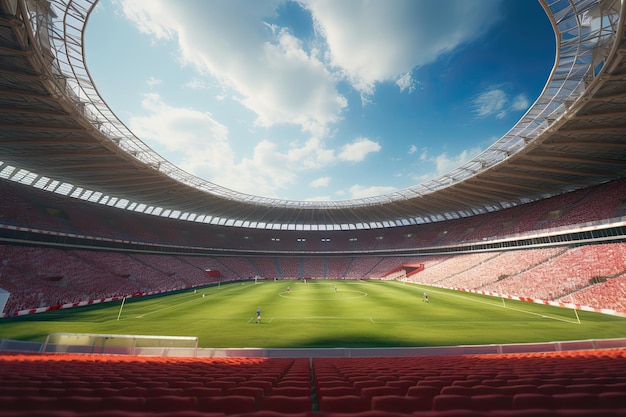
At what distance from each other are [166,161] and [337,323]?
28.2m

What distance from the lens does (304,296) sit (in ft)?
118

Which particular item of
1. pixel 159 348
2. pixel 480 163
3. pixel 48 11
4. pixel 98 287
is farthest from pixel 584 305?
pixel 98 287

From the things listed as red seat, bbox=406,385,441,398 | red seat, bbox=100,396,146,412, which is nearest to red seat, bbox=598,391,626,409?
red seat, bbox=406,385,441,398

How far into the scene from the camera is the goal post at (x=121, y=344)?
13938mm

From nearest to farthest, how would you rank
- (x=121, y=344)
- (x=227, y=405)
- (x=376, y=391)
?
(x=227, y=405) → (x=376, y=391) → (x=121, y=344)

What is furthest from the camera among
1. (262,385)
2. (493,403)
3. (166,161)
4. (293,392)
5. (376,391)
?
(166,161)

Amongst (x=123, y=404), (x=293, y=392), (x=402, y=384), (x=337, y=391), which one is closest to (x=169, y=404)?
(x=123, y=404)

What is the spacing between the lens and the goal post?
13938 mm

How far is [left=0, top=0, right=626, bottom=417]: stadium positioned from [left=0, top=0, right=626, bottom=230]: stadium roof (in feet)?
0.56

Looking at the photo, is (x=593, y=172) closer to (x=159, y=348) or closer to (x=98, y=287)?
(x=159, y=348)

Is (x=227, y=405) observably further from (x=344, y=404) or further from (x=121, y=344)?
(x=121, y=344)

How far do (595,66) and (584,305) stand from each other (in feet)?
70.7

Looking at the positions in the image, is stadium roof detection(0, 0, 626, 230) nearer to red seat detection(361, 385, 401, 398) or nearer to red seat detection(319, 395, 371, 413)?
red seat detection(319, 395, 371, 413)

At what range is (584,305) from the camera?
24578 millimetres
